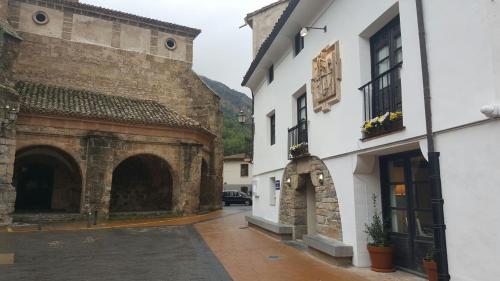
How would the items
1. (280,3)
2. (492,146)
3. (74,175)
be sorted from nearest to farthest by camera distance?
1. (492,146)
2. (280,3)
3. (74,175)

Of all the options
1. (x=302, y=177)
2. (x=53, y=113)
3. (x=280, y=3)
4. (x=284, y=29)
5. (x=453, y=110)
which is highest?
(x=280, y=3)

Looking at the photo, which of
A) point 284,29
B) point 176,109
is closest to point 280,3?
point 284,29

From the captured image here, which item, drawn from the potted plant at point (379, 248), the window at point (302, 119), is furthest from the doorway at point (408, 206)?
the window at point (302, 119)

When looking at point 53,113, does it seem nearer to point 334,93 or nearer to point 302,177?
point 302,177

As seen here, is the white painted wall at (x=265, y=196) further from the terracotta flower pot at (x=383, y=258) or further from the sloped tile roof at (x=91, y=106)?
the sloped tile roof at (x=91, y=106)

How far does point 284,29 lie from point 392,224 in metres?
6.14

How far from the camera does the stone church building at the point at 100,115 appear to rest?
1520 cm

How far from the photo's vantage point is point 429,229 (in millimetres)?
5875

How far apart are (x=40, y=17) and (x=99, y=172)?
32.5ft

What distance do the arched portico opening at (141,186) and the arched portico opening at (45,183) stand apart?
2289 millimetres

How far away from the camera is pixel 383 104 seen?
6.30 m

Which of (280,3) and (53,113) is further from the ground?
(280,3)

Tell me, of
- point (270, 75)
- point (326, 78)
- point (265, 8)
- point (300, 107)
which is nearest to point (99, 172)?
point (270, 75)

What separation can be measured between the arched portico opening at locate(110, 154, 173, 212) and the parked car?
13.2 m
